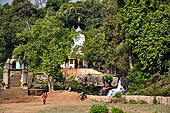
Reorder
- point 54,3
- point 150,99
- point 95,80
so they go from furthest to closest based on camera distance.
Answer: point 54,3
point 95,80
point 150,99

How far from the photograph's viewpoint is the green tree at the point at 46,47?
3497 centimetres

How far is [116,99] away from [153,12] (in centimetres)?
1471

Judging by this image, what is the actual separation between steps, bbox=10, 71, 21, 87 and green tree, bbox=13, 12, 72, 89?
2.73 m

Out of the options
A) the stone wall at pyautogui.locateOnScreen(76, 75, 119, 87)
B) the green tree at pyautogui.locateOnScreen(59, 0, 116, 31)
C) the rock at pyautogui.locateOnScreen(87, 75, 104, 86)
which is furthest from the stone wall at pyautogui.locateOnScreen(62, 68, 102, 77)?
the green tree at pyautogui.locateOnScreen(59, 0, 116, 31)

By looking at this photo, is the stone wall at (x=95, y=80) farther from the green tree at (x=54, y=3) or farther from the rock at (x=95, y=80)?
the green tree at (x=54, y=3)

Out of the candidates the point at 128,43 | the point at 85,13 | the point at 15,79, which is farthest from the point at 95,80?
the point at 85,13

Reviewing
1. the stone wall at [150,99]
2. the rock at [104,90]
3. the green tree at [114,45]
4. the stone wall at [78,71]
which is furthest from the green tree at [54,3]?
the stone wall at [150,99]

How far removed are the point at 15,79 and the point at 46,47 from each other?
228 inches

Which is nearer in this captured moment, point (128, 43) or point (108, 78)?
point (128, 43)

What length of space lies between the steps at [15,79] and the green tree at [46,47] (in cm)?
273

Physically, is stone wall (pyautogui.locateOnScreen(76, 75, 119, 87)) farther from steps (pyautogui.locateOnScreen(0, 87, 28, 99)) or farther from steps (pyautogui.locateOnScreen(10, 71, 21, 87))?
steps (pyautogui.locateOnScreen(0, 87, 28, 99))

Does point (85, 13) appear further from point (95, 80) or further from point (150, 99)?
point (150, 99)

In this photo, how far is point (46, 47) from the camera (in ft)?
118

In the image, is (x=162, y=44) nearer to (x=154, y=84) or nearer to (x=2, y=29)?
(x=154, y=84)
